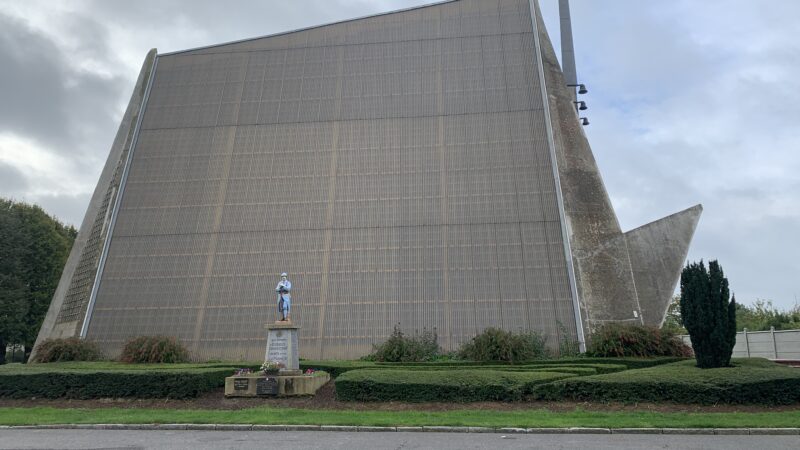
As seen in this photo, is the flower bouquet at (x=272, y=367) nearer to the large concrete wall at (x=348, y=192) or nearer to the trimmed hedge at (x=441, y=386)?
the trimmed hedge at (x=441, y=386)

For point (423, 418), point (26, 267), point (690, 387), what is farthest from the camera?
point (26, 267)

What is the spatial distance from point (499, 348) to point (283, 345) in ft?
23.5

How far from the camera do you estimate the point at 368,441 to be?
9836mm

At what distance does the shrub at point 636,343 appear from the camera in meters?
19.8

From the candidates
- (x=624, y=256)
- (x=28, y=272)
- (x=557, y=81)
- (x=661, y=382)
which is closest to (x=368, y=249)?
(x=624, y=256)

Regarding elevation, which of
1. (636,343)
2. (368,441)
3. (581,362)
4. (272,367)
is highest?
(636,343)

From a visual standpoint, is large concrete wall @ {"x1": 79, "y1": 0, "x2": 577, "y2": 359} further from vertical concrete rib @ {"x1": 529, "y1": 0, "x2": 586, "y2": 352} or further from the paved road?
the paved road

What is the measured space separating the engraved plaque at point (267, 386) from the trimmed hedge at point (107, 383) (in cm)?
142

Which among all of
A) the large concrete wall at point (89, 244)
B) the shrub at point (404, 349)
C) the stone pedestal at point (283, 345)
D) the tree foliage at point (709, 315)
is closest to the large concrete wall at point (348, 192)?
the large concrete wall at point (89, 244)

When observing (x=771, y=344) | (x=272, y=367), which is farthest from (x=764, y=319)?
(x=272, y=367)

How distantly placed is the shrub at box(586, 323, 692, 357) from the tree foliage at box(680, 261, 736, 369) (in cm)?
430

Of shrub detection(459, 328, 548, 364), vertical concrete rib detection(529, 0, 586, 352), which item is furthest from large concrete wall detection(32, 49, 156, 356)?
vertical concrete rib detection(529, 0, 586, 352)

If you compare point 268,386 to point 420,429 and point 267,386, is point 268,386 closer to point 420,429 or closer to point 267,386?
point 267,386

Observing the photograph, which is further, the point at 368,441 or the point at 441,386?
the point at 441,386
